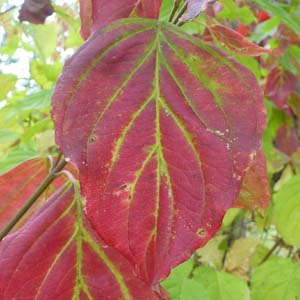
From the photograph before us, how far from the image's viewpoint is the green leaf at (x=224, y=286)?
1061 millimetres

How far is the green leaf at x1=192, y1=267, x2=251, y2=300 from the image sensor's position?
106 centimetres

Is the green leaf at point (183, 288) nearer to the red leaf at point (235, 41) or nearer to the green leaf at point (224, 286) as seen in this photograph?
the green leaf at point (224, 286)

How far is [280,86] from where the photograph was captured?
154 cm

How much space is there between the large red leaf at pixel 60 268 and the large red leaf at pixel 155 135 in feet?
0.36

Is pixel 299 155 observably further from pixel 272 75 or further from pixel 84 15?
pixel 84 15

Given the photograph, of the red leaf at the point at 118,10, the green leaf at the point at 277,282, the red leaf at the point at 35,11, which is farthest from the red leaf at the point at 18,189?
the green leaf at the point at 277,282

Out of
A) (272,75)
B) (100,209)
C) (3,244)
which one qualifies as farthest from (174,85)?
(272,75)

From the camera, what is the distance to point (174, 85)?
56 cm

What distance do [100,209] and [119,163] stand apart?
0.04 metres

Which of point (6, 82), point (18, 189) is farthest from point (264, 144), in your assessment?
point (18, 189)

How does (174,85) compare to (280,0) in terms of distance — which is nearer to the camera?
(174,85)

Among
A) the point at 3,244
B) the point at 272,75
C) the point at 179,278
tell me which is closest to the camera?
the point at 3,244

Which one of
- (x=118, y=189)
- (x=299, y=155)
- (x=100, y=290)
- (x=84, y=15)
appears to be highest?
(x=84, y=15)

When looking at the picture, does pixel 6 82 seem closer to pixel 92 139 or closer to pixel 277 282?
pixel 277 282
